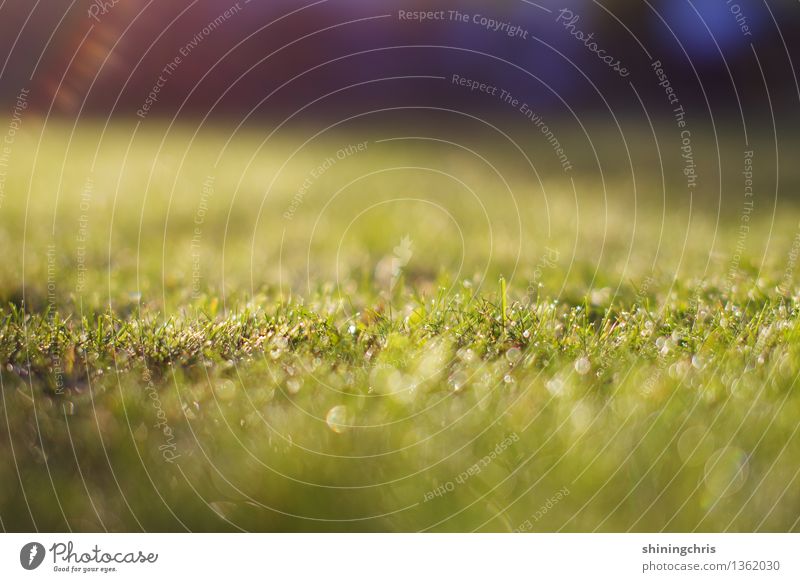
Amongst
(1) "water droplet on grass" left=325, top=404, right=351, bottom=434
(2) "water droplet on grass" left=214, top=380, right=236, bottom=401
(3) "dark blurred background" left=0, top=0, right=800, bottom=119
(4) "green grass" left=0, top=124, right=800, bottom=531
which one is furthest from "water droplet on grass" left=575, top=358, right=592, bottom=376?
(3) "dark blurred background" left=0, top=0, right=800, bottom=119

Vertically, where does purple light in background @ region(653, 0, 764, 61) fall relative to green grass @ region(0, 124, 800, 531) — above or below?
above

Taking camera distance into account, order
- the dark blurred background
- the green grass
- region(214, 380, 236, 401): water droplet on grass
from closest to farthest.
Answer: the green grass → region(214, 380, 236, 401): water droplet on grass → the dark blurred background

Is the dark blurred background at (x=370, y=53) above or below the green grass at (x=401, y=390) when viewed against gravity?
above

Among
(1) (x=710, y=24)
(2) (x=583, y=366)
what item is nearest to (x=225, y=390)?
(2) (x=583, y=366)

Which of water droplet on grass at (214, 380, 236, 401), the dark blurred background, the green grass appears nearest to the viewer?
the green grass

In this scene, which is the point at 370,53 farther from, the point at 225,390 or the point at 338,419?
the point at 338,419

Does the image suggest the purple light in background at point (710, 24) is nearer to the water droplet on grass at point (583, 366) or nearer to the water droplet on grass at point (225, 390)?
the water droplet on grass at point (583, 366)

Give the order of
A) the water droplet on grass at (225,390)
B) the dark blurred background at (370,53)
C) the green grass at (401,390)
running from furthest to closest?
the dark blurred background at (370,53) → the water droplet on grass at (225,390) → the green grass at (401,390)

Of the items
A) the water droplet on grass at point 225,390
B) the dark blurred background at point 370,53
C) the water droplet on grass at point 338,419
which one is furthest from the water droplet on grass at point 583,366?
the dark blurred background at point 370,53

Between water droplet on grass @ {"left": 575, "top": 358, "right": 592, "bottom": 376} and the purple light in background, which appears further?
the purple light in background

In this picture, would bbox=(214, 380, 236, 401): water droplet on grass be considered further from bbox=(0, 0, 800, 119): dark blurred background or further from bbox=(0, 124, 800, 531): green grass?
bbox=(0, 0, 800, 119): dark blurred background
